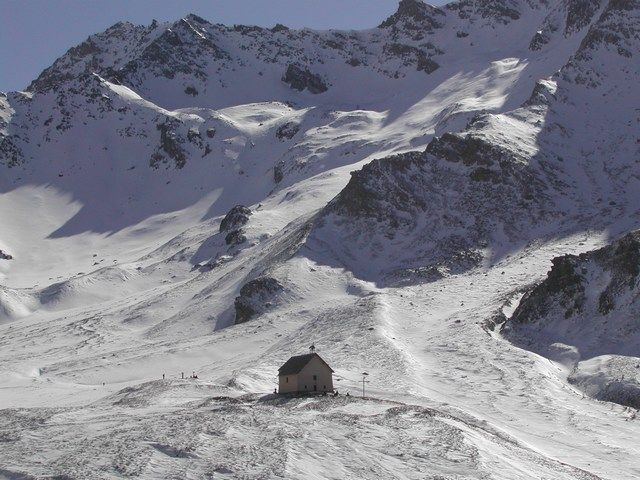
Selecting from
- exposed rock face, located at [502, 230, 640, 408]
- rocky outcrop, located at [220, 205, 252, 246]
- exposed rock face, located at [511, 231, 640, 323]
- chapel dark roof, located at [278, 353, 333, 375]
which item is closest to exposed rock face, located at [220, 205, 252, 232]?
rocky outcrop, located at [220, 205, 252, 246]

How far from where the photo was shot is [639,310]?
217ft

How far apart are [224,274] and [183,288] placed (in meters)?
→ 5.69

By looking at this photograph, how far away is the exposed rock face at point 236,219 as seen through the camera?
13462 centimetres

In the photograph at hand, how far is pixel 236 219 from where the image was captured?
136375mm

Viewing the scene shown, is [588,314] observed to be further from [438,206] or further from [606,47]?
[606,47]

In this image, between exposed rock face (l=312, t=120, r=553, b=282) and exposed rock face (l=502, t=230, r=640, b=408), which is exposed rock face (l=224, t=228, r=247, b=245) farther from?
exposed rock face (l=502, t=230, r=640, b=408)

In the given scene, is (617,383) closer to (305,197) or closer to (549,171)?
(549,171)

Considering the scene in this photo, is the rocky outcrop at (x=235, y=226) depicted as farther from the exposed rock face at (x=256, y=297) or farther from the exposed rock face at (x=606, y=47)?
the exposed rock face at (x=606, y=47)

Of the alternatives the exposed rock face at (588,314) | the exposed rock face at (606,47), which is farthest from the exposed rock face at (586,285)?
the exposed rock face at (606,47)

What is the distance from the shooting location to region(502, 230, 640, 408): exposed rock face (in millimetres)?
61969

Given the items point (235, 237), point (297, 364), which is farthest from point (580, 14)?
point (297, 364)

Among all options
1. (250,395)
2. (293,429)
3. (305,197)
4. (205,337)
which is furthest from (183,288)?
(293,429)

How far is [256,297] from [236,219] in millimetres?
47342

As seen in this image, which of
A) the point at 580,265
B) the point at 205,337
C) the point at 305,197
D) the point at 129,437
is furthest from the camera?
the point at 305,197
